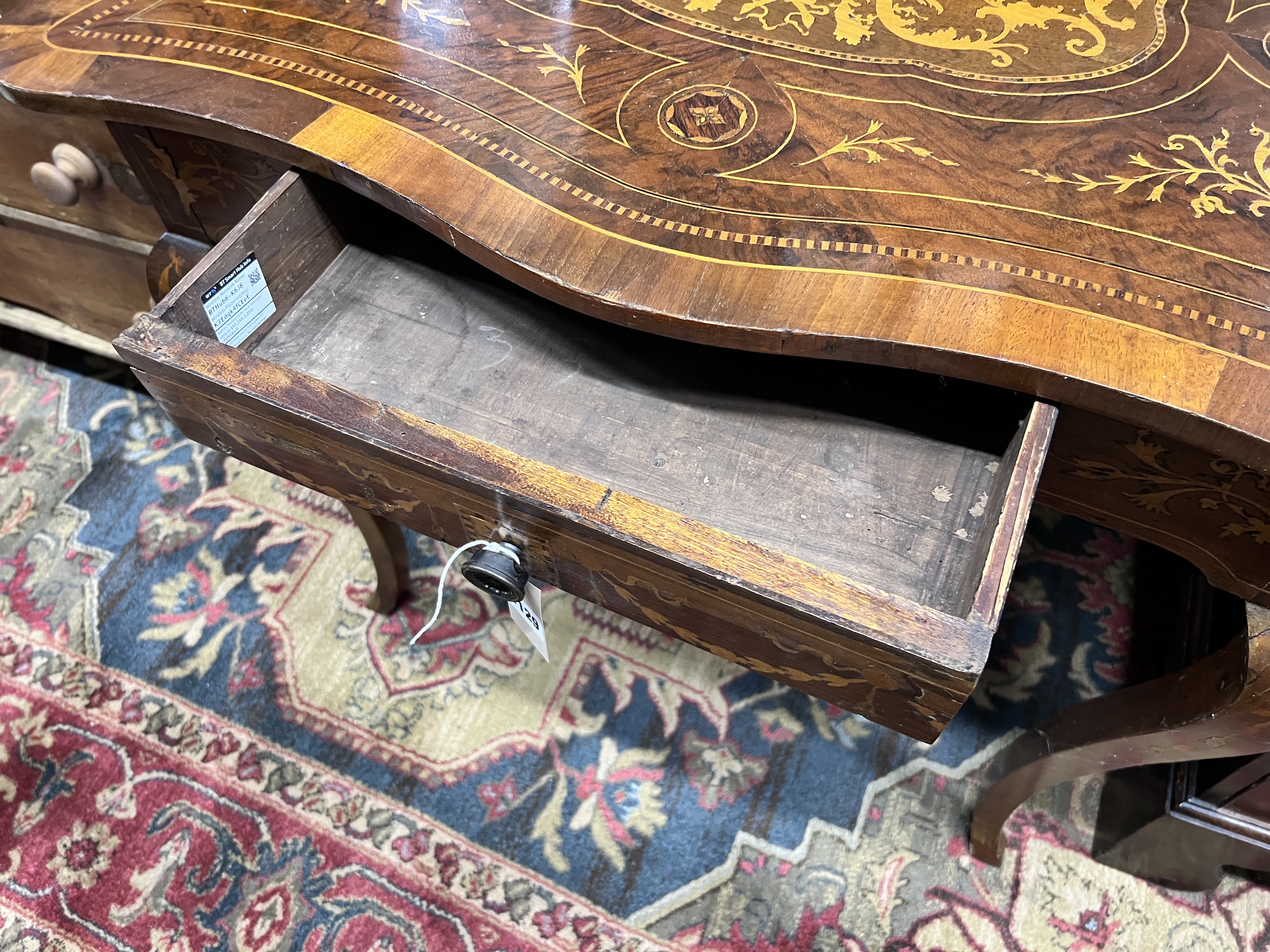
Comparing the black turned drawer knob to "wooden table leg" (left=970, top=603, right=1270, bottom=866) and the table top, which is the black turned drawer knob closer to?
the table top

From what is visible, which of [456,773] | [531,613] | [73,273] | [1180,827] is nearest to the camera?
[531,613]

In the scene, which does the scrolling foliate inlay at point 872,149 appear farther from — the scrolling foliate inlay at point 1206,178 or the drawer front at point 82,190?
the drawer front at point 82,190

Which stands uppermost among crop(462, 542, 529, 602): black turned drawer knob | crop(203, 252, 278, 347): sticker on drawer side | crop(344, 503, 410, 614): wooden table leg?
crop(344, 503, 410, 614): wooden table leg

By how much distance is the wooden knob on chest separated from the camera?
2.98 feet

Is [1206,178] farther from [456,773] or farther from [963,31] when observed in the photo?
[456,773]

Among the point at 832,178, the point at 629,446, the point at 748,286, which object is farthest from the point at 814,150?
the point at 629,446

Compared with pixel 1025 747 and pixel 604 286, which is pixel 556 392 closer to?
pixel 604 286

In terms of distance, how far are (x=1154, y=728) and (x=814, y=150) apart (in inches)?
22.2

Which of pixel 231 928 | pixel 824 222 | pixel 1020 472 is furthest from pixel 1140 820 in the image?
pixel 231 928

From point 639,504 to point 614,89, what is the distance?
0.40 meters

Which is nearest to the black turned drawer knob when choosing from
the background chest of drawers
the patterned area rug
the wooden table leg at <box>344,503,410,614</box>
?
the wooden table leg at <box>344,503,410,614</box>

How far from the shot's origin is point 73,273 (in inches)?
45.8

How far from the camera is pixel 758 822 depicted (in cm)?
101

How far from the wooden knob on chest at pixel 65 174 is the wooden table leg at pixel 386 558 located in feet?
1.48
